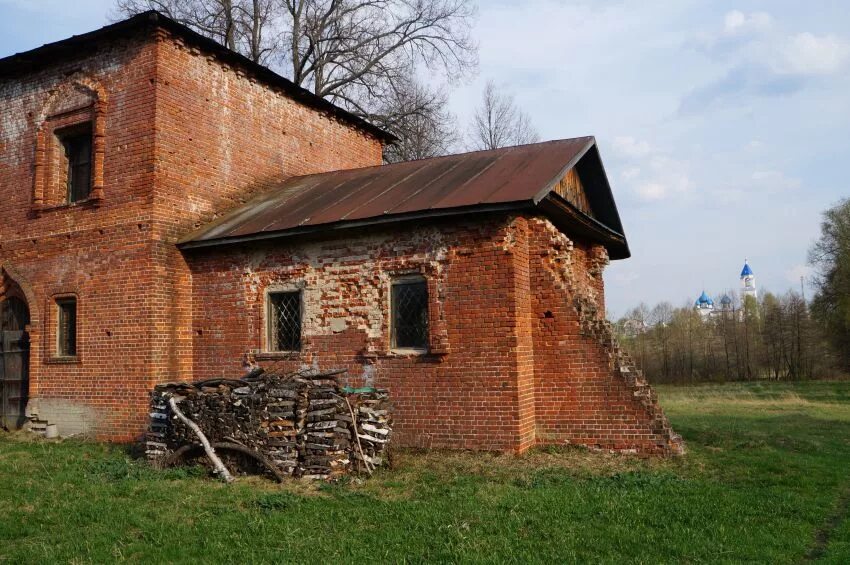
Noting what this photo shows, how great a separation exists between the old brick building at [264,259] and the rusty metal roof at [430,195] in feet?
0.17

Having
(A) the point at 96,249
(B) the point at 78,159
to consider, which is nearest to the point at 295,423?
(A) the point at 96,249

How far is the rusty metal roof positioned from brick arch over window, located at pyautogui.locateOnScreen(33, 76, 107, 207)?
2216mm

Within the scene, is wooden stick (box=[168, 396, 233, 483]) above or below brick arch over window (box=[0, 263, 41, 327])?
below

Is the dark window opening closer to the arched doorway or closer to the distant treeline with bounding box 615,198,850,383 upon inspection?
the arched doorway

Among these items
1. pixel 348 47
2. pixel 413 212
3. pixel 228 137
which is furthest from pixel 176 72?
pixel 348 47

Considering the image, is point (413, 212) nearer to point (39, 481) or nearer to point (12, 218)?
point (39, 481)

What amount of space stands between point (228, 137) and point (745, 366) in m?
36.0

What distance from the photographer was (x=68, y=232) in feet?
38.8

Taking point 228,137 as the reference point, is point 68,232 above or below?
below

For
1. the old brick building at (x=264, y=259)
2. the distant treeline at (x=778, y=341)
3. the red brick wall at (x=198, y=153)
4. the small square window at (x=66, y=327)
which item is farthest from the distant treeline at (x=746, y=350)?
the small square window at (x=66, y=327)

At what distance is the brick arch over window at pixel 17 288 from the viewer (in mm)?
11961

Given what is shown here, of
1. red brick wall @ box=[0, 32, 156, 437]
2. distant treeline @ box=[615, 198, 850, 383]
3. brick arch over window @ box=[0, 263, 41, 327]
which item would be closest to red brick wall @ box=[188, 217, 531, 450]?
red brick wall @ box=[0, 32, 156, 437]

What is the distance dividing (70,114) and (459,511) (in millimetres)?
10409

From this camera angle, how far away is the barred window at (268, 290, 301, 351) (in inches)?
416
